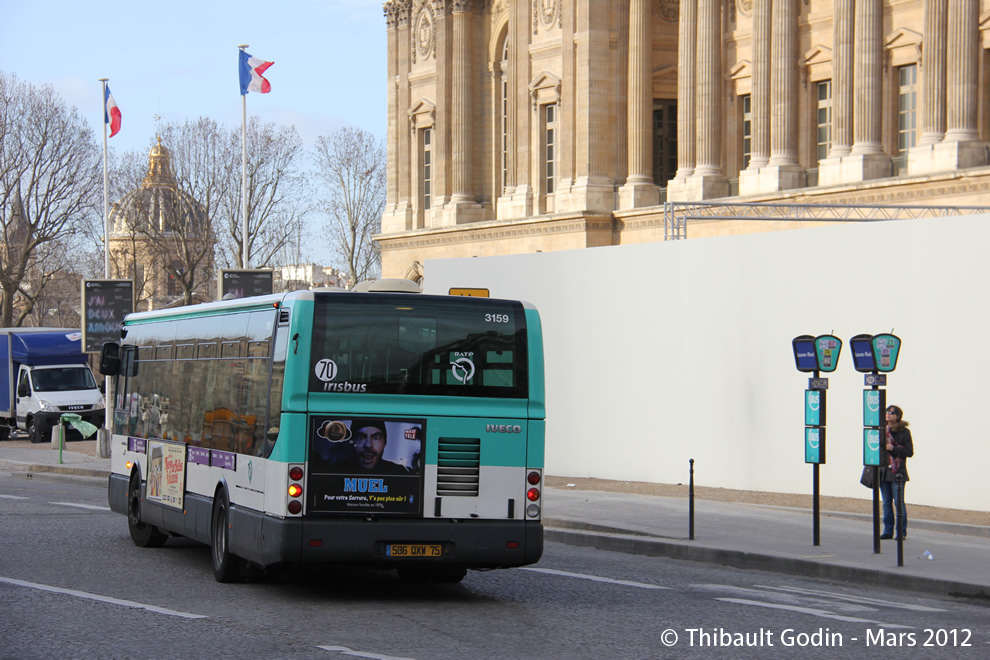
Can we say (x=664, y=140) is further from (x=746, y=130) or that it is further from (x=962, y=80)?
(x=962, y=80)

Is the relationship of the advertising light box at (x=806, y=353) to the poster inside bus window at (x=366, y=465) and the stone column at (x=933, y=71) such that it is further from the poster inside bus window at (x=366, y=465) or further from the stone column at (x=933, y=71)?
the stone column at (x=933, y=71)

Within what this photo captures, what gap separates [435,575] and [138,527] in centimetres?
→ 460

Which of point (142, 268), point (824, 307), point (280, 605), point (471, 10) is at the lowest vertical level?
point (280, 605)

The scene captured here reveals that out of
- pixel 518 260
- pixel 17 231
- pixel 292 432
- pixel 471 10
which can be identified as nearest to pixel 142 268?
pixel 17 231

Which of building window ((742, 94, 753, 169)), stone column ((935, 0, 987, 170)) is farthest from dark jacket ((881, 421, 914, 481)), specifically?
building window ((742, 94, 753, 169))

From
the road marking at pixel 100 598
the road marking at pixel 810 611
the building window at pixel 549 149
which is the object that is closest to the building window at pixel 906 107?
the building window at pixel 549 149

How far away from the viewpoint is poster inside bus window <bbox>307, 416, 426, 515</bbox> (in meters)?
11.8

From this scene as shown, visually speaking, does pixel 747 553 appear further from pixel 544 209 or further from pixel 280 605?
pixel 544 209

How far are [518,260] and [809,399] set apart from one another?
37.0ft

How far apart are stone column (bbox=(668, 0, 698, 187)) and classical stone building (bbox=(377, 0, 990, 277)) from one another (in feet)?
0.17

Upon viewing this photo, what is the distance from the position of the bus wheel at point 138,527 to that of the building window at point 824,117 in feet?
105

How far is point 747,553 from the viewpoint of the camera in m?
15.2

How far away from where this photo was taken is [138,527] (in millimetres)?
16531

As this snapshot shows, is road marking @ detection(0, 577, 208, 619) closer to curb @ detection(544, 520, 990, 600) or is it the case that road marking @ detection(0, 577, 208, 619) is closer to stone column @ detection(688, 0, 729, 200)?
curb @ detection(544, 520, 990, 600)
